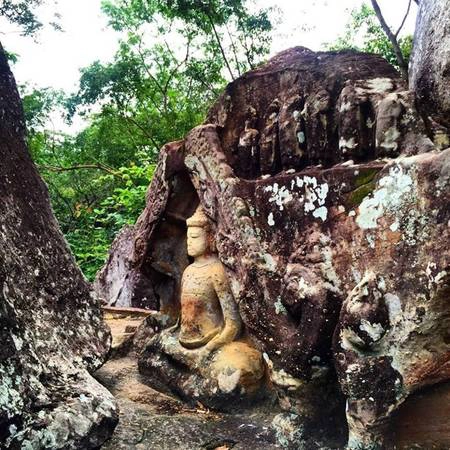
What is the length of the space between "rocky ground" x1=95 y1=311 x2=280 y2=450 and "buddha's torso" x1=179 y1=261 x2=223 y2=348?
44cm

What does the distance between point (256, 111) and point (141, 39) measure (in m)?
11.0

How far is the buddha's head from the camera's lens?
12.7ft

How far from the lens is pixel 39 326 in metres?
2.95

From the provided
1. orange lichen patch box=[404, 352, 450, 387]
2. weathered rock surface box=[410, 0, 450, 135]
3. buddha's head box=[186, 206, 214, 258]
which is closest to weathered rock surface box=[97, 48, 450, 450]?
orange lichen patch box=[404, 352, 450, 387]

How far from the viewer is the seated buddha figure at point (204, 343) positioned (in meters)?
3.37

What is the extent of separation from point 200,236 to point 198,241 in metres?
0.04

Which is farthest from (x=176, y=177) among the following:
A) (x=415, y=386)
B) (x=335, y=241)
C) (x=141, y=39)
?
(x=141, y=39)

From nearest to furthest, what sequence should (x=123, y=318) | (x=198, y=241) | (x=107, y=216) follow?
1. (x=198, y=241)
2. (x=123, y=318)
3. (x=107, y=216)

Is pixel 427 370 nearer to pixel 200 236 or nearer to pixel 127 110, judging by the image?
pixel 200 236

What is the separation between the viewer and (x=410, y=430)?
106 inches

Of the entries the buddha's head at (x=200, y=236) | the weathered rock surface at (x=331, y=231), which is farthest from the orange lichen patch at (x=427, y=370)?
the buddha's head at (x=200, y=236)

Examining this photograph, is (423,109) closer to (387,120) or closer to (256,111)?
(387,120)

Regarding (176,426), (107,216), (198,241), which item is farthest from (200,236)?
(107,216)

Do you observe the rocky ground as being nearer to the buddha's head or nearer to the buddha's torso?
the buddha's torso
